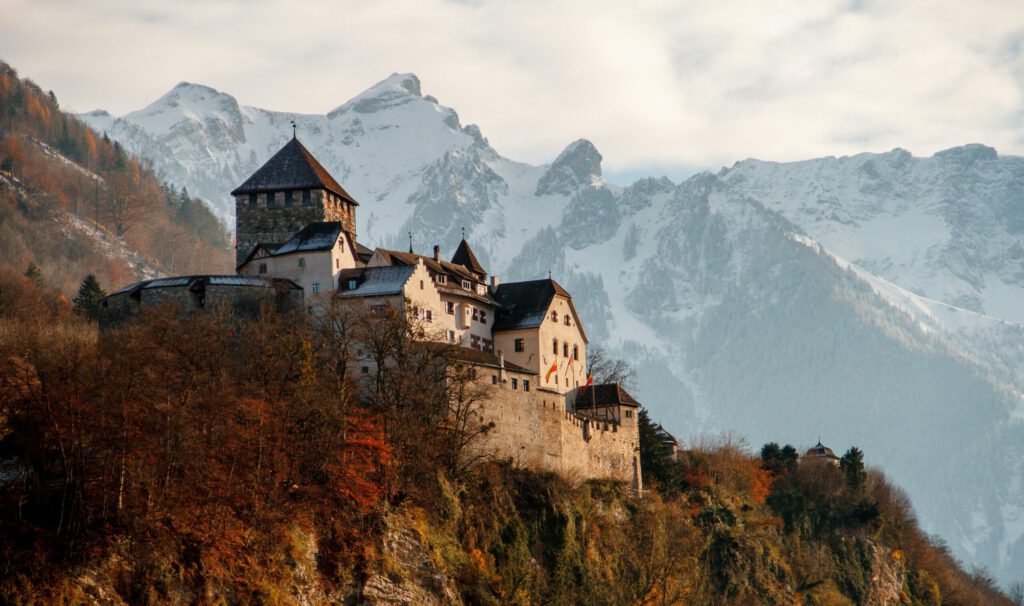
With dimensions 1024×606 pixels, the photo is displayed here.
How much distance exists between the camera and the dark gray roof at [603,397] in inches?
3819

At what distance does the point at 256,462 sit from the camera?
215 ft

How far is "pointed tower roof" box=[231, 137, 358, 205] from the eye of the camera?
9600 cm

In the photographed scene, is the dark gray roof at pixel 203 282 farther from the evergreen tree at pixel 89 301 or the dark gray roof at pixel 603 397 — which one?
the dark gray roof at pixel 603 397

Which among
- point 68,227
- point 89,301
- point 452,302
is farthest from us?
point 68,227

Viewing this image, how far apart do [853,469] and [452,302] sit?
44.7m

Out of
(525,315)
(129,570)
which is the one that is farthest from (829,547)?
(129,570)

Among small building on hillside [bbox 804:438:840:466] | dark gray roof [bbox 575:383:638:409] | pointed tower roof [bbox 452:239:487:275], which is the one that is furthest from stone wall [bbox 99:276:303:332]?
small building on hillside [bbox 804:438:840:466]

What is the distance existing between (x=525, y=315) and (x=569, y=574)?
836 inches

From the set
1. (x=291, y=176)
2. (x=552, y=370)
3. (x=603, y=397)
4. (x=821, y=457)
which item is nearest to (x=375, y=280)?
(x=291, y=176)

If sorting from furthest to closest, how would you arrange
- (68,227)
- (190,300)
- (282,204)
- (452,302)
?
(68,227) → (282,204) → (452,302) → (190,300)

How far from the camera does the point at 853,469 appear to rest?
4710 inches

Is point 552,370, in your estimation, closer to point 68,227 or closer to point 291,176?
point 291,176

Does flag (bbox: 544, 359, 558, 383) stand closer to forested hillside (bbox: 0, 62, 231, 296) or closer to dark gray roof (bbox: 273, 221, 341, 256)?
dark gray roof (bbox: 273, 221, 341, 256)

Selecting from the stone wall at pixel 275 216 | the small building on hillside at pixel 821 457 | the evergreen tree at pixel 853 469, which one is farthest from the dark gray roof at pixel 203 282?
the small building on hillside at pixel 821 457
